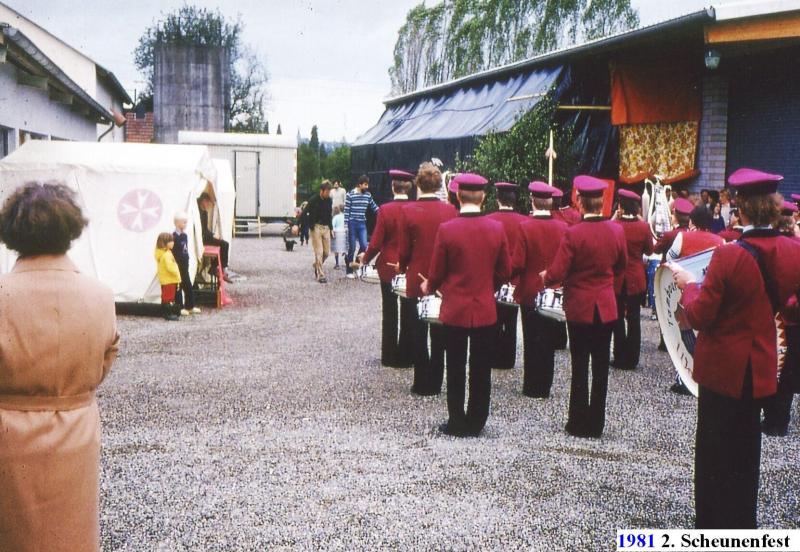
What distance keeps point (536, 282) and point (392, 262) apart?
1464 millimetres

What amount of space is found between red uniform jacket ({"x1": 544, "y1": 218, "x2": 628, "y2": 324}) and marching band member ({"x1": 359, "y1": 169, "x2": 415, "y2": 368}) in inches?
83.4

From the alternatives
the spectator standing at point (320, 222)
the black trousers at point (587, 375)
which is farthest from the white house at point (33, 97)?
the black trousers at point (587, 375)

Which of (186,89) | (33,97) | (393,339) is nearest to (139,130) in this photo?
(186,89)

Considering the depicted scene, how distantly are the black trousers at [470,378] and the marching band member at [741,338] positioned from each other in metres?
2.48

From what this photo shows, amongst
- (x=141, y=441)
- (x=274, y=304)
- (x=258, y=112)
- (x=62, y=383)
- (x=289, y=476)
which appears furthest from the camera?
(x=258, y=112)

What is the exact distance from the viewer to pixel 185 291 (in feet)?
44.8

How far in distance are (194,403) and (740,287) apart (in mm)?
5068

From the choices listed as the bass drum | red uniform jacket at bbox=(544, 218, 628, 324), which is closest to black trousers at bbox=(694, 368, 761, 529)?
the bass drum

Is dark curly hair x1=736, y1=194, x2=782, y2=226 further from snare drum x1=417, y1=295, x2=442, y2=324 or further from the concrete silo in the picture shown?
the concrete silo

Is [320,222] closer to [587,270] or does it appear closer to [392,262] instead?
[392,262]

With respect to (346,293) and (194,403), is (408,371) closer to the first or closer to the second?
(194,403)

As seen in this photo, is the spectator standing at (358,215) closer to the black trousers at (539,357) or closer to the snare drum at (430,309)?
the black trousers at (539,357)

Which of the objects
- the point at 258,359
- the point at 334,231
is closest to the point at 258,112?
the point at 334,231

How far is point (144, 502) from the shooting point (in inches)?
209
